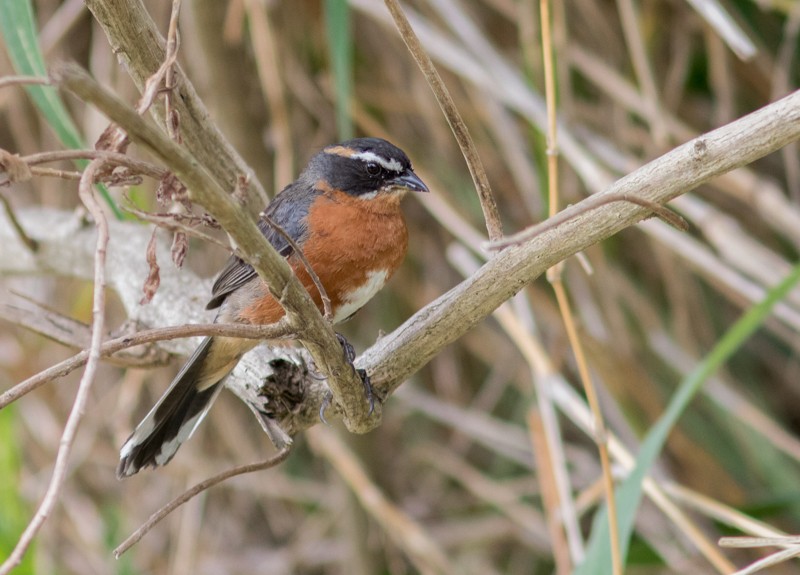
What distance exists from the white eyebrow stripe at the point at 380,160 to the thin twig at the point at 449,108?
1092mm

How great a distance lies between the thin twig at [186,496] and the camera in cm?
162

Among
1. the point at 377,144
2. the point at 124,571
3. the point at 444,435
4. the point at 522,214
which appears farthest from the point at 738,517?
the point at 124,571

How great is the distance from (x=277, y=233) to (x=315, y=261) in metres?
0.15

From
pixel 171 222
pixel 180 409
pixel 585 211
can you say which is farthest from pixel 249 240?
pixel 180 409

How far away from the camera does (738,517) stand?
2.78 m

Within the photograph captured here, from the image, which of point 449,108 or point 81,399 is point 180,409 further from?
point 81,399

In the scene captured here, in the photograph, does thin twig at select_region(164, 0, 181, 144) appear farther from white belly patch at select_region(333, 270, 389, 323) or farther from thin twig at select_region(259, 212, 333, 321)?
white belly patch at select_region(333, 270, 389, 323)

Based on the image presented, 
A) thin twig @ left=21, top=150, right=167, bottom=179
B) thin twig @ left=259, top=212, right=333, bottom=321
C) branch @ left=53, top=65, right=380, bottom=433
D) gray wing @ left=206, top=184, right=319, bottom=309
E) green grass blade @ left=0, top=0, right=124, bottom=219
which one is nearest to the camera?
branch @ left=53, top=65, right=380, bottom=433

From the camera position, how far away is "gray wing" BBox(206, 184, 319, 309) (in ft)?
9.06

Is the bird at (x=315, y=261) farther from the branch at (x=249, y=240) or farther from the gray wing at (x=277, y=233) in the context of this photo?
the branch at (x=249, y=240)

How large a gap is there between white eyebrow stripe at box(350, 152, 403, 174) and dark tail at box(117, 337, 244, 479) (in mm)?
891

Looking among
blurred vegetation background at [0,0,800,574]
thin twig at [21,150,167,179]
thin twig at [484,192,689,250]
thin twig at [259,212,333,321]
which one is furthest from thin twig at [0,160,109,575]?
blurred vegetation background at [0,0,800,574]

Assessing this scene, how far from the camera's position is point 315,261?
2.84 metres

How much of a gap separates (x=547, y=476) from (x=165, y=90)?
2.53 meters
